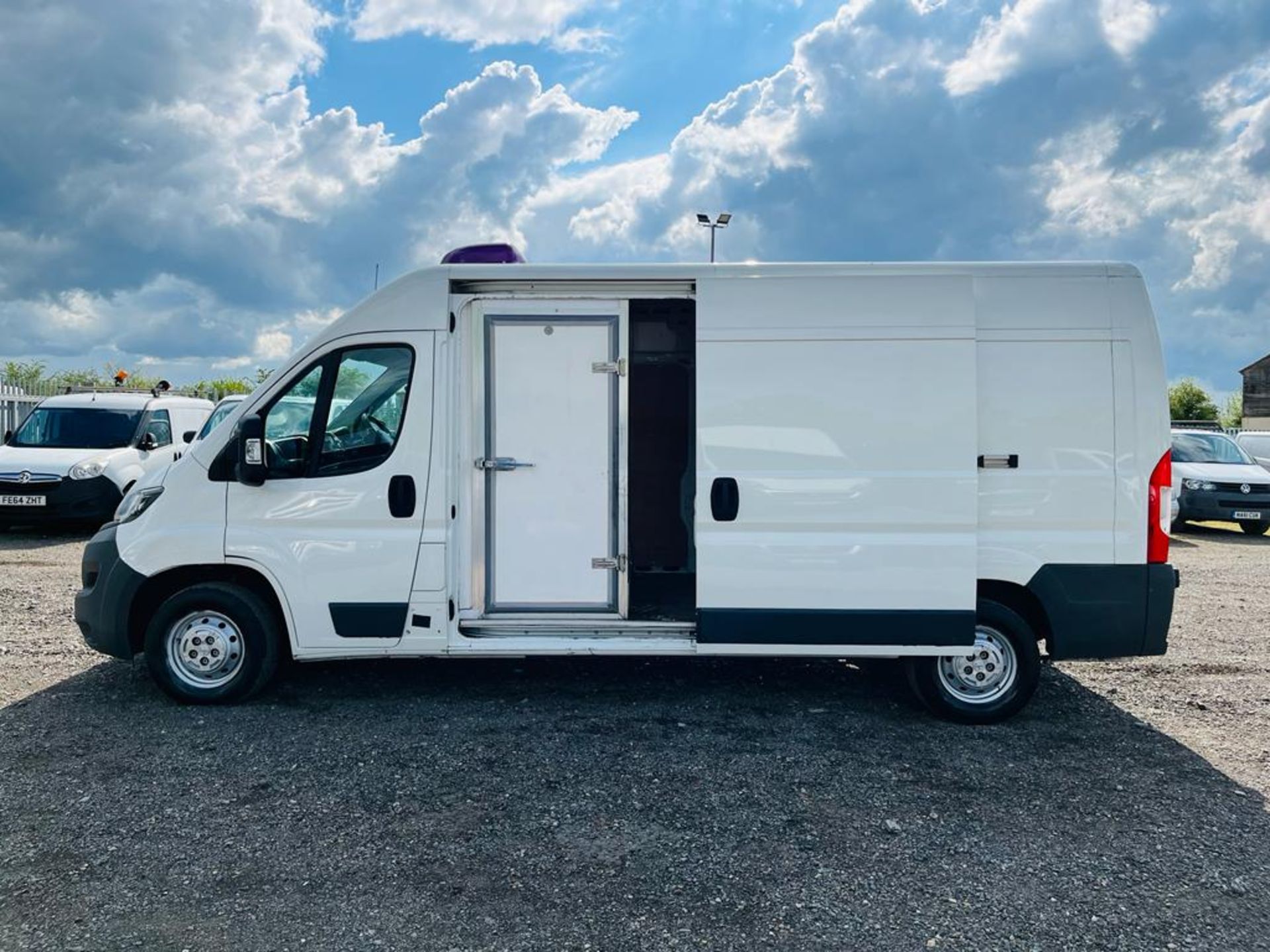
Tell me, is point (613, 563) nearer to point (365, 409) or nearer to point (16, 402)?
point (365, 409)

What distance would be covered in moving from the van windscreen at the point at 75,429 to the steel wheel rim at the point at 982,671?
11596 mm

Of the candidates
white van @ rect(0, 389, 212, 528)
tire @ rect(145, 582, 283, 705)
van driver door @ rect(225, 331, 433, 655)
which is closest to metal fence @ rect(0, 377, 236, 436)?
white van @ rect(0, 389, 212, 528)

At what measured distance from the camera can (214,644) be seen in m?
5.01

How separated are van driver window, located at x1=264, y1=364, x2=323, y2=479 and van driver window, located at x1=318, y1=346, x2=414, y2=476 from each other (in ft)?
0.39

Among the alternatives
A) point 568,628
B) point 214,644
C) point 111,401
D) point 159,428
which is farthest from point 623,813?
point 111,401

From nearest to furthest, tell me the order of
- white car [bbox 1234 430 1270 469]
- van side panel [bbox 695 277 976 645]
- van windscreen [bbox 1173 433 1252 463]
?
van side panel [bbox 695 277 976 645], van windscreen [bbox 1173 433 1252 463], white car [bbox 1234 430 1270 469]

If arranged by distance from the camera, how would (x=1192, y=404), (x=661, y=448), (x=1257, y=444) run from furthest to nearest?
(x=1192, y=404), (x=1257, y=444), (x=661, y=448)

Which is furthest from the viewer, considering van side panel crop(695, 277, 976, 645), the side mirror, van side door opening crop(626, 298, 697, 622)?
van side door opening crop(626, 298, 697, 622)

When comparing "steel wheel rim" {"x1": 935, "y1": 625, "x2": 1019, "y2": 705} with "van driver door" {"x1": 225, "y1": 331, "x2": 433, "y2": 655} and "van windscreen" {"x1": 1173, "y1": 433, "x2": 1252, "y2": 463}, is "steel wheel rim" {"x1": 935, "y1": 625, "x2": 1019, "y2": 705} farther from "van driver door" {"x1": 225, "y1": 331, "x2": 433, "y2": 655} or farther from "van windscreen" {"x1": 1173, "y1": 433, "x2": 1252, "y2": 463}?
"van windscreen" {"x1": 1173, "y1": 433, "x2": 1252, "y2": 463}

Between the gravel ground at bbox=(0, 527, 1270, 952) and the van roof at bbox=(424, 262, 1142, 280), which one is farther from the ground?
the van roof at bbox=(424, 262, 1142, 280)

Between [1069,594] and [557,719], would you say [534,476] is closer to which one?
[557,719]

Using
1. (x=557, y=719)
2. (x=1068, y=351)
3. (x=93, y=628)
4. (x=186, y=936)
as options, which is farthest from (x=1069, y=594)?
(x=93, y=628)

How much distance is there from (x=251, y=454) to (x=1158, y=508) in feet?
15.8

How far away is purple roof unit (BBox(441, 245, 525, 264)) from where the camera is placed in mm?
5043
